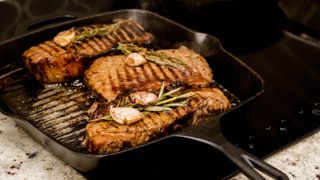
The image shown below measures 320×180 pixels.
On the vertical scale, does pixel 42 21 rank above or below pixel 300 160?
above

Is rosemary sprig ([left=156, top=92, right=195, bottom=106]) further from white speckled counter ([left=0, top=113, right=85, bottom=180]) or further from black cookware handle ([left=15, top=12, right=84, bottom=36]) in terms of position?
black cookware handle ([left=15, top=12, right=84, bottom=36])

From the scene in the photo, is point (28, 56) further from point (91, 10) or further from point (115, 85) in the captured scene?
point (91, 10)

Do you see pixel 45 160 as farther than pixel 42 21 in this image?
No

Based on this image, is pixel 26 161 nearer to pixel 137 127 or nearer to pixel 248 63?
pixel 137 127

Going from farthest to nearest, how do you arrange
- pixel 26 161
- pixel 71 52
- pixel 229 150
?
pixel 71 52, pixel 26 161, pixel 229 150

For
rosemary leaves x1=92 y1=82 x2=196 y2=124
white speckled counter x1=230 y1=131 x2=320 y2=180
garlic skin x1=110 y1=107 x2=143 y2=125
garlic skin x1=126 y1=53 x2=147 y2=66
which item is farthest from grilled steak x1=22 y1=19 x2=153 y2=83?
white speckled counter x1=230 y1=131 x2=320 y2=180

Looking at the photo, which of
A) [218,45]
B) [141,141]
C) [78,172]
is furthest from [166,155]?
[218,45]

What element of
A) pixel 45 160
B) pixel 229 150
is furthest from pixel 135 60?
pixel 229 150
